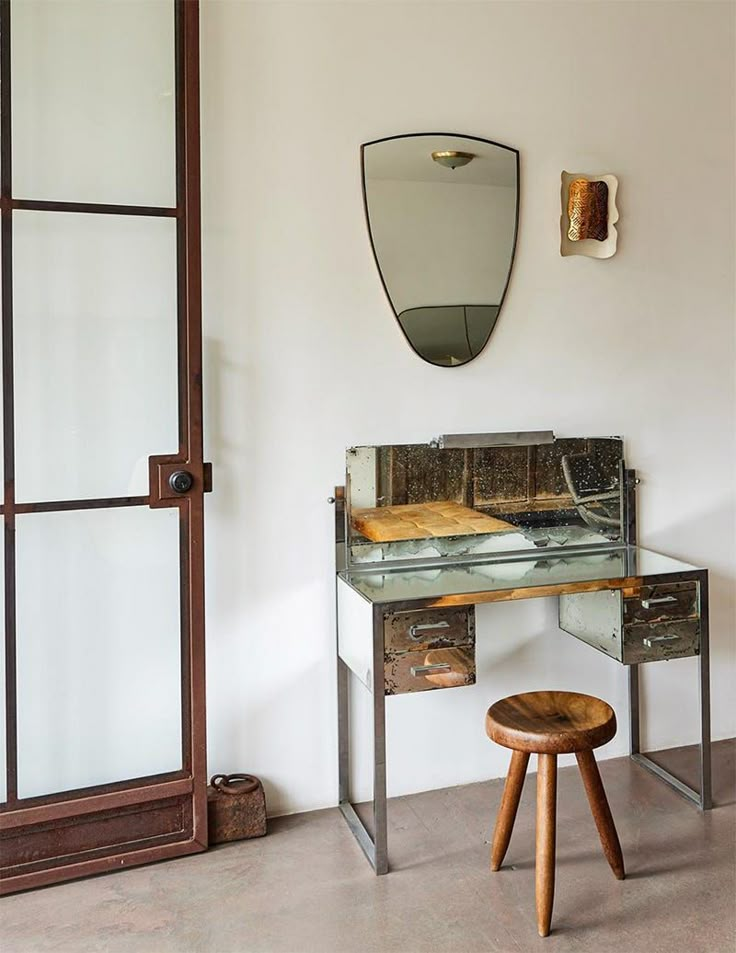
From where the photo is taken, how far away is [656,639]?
250cm

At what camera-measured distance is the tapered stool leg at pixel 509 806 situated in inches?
86.8

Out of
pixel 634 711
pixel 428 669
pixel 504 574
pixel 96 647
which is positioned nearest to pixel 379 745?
pixel 428 669

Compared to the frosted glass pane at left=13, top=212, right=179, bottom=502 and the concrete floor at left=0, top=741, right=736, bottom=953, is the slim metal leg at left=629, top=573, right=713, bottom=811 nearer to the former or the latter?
the concrete floor at left=0, top=741, right=736, bottom=953

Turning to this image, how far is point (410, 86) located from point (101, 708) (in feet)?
6.45

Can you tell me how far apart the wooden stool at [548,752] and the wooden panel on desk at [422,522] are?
570 mm

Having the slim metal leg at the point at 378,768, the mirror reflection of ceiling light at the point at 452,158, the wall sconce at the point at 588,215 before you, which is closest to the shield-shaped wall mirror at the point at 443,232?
the mirror reflection of ceiling light at the point at 452,158

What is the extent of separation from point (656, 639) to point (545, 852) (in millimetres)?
738

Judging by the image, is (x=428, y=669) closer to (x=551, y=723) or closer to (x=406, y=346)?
(x=551, y=723)

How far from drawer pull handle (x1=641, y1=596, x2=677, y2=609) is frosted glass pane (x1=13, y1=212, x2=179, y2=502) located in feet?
4.49

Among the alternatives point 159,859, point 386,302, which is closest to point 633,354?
point 386,302

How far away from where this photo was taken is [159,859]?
234 cm

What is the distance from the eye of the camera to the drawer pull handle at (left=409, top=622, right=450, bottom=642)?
2275 millimetres

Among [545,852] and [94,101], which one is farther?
[94,101]

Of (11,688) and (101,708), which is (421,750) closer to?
(101,708)
